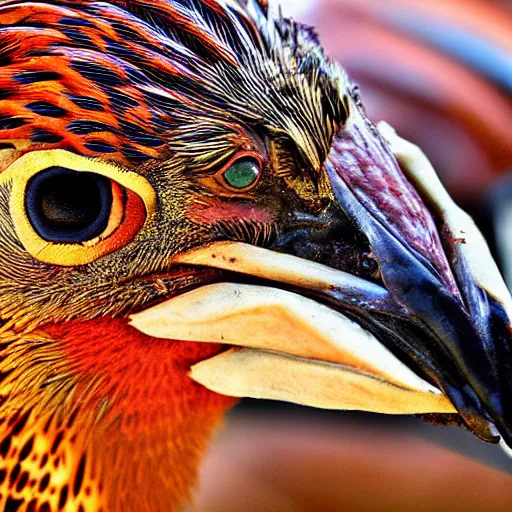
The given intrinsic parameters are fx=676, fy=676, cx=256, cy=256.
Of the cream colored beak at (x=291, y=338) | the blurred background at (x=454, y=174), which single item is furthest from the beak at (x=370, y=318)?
the blurred background at (x=454, y=174)

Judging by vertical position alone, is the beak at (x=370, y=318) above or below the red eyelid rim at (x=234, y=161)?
below

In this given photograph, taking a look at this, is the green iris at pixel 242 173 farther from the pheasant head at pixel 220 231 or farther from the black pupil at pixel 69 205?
the black pupil at pixel 69 205

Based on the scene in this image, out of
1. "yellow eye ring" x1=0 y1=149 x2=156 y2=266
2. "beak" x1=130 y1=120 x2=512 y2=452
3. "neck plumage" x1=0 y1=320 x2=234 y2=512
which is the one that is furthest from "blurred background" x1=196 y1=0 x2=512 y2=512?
"yellow eye ring" x1=0 y1=149 x2=156 y2=266

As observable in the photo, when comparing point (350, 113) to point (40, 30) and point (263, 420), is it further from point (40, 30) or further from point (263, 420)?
point (263, 420)

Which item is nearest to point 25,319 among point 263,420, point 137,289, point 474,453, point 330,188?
point 137,289

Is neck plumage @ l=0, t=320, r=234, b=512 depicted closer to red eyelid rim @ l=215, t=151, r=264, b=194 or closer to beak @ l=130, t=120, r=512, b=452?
beak @ l=130, t=120, r=512, b=452
